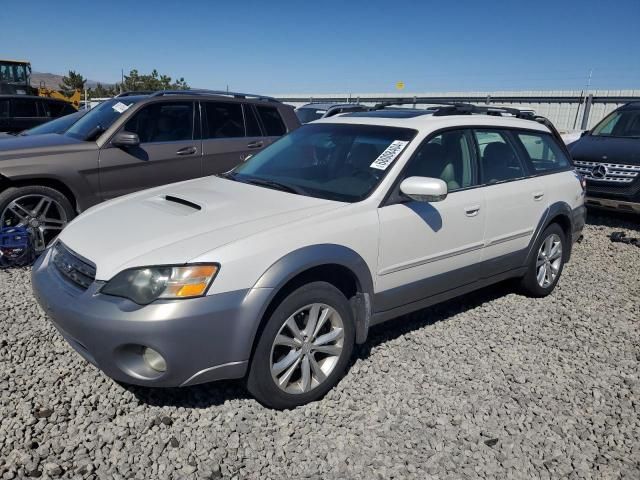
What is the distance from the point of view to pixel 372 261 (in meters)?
3.19

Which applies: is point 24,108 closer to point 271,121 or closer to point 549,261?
point 271,121

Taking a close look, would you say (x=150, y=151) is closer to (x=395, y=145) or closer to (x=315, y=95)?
(x=395, y=145)

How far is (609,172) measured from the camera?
7.72 metres

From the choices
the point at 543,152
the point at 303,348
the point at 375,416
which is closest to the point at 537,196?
the point at 543,152

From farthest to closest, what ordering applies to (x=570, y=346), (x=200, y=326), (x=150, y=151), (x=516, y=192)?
(x=150, y=151)
(x=516, y=192)
(x=570, y=346)
(x=200, y=326)

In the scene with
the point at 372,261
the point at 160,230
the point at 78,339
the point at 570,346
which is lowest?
the point at 570,346

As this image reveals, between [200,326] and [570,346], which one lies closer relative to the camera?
[200,326]

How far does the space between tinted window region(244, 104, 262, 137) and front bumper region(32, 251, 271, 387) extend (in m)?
4.43

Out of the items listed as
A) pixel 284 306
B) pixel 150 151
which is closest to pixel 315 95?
pixel 150 151

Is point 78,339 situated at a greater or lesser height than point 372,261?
lesser

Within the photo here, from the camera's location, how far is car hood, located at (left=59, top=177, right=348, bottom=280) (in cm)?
263

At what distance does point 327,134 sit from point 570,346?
2454 mm

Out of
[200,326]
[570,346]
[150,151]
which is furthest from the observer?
[150,151]

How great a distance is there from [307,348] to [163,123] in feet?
13.4
